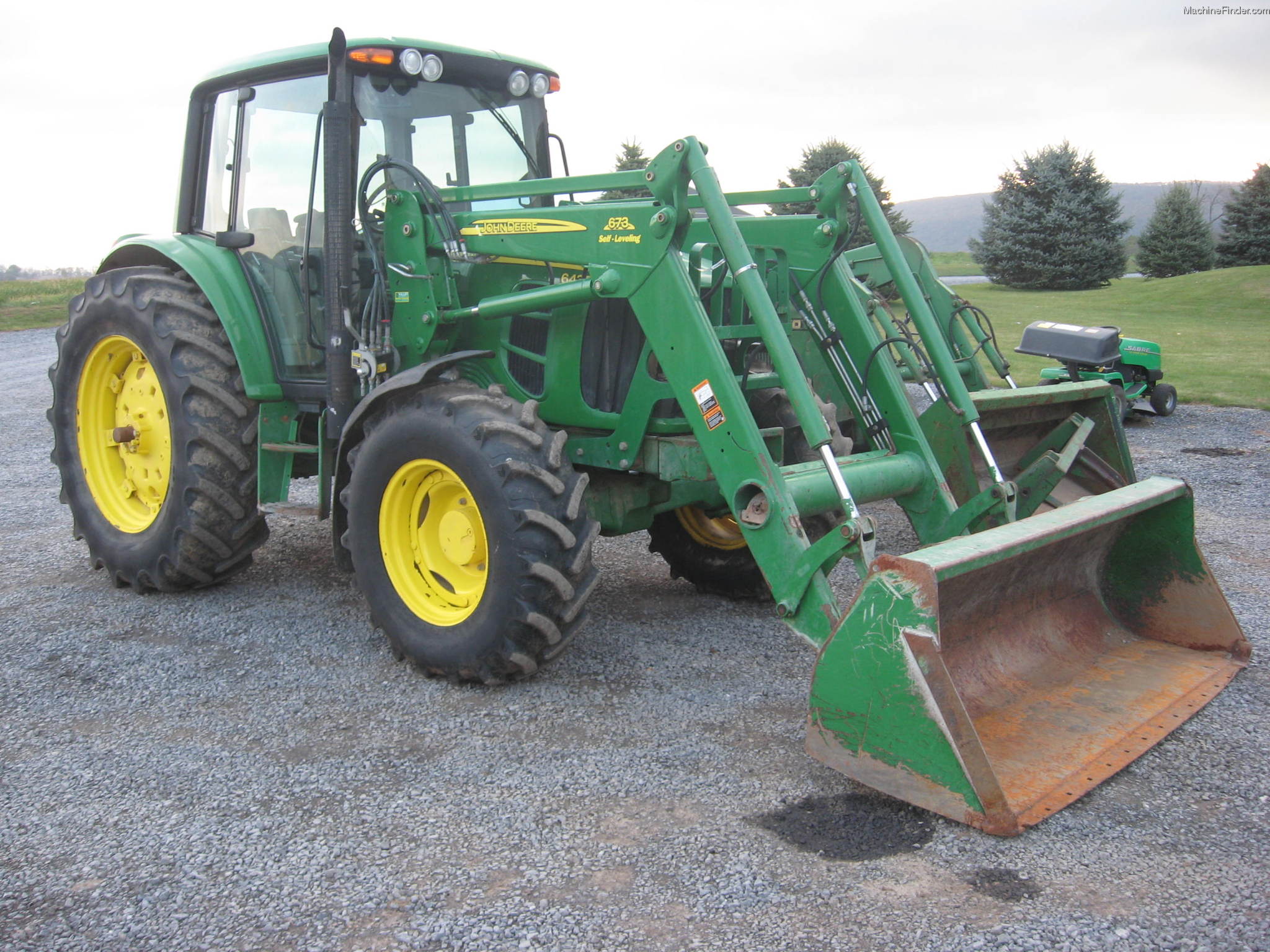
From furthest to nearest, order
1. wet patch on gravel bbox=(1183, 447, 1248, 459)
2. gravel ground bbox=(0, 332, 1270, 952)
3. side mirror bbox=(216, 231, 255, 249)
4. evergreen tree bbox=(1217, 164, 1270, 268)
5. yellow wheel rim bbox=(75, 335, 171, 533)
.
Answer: evergreen tree bbox=(1217, 164, 1270, 268) < wet patch on gravel bbox=(1183, 447, 1248, 459) < yellow wheel rim bbox=(75, 335, 171, 533) < side mirror bbox=(216, 231, 255, 249) < gravel ground bbox=(0, 332, 1270, 952)

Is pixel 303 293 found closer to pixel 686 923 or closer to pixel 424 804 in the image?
pixel 424 804

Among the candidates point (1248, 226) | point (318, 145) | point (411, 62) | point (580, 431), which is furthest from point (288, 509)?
point (1248, 226)

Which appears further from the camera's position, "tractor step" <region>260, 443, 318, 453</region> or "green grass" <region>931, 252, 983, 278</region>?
"green grass" <region>931, 252, 983, 278</region>

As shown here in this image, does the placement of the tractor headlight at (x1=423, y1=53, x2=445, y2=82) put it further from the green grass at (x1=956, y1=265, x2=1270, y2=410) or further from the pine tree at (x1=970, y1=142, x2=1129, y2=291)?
the pine tree at (x1=970, y1=142, x2=1129, y2=291)

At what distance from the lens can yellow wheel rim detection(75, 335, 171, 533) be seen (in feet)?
17.9

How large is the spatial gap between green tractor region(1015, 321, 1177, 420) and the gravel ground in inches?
209

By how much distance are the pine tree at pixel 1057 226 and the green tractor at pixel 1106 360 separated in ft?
56.2

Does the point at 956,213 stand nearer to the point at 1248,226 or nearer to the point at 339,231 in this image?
the point at 1248,226

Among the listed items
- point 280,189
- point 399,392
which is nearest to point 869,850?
point 399,392

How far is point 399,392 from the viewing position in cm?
423

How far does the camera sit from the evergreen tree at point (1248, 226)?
93.0 ft

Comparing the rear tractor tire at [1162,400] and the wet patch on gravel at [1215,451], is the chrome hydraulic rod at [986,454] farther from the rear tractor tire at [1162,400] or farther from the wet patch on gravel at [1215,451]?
the rear tractor tire at [1162,400]

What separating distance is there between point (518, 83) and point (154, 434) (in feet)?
8.39

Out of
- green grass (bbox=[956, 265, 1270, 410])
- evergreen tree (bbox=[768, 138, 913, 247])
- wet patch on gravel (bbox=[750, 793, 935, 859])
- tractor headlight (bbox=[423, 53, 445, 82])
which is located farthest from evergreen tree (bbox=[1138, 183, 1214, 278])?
wet patch on gravel (bbox=[750, 793, 935, 859])
